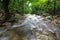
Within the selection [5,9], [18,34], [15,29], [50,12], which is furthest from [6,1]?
[50,12]

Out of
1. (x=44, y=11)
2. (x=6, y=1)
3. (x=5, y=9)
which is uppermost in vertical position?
(x=6, y=1)

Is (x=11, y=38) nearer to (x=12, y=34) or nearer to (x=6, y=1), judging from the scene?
(x=12, y=34)

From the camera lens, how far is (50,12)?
986 centimetres

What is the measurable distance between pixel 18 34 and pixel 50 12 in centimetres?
565

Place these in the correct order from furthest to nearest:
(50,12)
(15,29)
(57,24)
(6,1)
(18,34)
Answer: (50,12) < (57,24) < (6,1) < (15,29) < (18,34)

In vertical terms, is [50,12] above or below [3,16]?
below

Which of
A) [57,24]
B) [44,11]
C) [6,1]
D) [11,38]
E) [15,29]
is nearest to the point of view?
[11,38]

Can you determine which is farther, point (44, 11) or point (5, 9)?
point (44, 11)

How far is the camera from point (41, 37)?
15.4 ft

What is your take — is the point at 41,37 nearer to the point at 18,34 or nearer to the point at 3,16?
the point at 18,34

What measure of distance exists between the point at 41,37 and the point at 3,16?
94.2 inches

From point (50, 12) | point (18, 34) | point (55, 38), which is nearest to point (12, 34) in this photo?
point (18, 34)

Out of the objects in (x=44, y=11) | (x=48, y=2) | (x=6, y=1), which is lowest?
(x=44, y=11)

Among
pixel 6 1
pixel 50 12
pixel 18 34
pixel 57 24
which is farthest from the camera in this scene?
pixel 50 12
